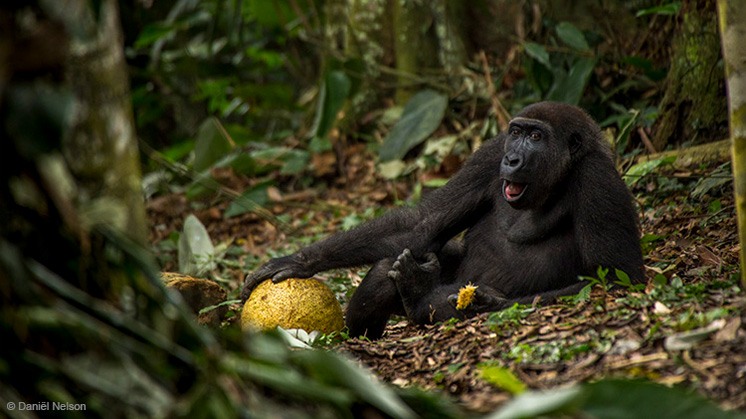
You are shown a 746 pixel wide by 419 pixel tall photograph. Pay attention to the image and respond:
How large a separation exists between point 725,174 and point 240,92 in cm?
643

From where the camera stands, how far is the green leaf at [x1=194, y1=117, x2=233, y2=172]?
8.90 m

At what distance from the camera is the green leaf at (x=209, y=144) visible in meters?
8.90

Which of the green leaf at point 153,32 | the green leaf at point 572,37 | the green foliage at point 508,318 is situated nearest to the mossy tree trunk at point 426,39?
the green leaf at point 572,37

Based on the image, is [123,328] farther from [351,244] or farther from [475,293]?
[351,244]

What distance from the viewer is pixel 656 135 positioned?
7.76 meters

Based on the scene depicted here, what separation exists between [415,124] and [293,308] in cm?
402

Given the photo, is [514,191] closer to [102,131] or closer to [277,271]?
[277,271]

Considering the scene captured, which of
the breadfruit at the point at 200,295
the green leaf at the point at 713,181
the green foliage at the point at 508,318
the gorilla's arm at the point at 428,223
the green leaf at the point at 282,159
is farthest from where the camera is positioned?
the green leaf at the point at 282,159

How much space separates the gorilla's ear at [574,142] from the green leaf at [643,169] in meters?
1.32

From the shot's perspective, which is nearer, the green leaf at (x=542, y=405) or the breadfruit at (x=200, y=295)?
the green leaf at (x=542, y=405)

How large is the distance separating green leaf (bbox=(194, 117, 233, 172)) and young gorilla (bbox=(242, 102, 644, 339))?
329 cm

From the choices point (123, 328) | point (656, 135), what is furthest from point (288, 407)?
point (656, 135)

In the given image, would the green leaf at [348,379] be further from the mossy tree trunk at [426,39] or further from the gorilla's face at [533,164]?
the mossy tree trunk at [426,39]

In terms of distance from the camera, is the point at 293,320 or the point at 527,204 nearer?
the point at 293,320
